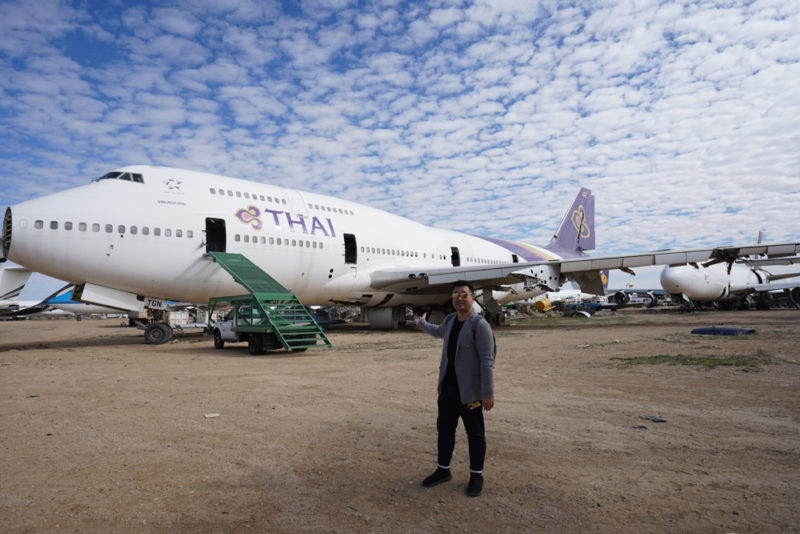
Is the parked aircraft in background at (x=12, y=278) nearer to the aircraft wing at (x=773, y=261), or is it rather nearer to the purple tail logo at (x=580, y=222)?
the aircraft wing at (x=773, y=261)

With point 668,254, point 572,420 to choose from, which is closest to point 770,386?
point 572,420

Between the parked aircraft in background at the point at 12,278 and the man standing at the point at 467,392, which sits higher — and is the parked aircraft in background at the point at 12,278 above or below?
above

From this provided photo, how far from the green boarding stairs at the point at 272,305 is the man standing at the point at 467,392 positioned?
8893 mm

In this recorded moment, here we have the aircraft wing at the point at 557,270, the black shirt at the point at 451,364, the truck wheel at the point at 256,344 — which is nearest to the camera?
the black shirt at the point at 451,364

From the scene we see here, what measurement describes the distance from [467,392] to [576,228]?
108ft

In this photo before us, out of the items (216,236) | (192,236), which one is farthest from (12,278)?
(216,236)

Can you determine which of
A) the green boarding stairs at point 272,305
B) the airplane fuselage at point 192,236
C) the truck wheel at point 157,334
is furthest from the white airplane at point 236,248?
the truck wheel at point 157,334

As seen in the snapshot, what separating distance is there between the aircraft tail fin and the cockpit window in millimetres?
25965

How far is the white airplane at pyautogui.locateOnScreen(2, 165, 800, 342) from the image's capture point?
1266cm

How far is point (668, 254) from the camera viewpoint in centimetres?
1792

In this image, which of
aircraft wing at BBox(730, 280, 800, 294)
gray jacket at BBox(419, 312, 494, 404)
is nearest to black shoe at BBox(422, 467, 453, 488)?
gray jacket at BBox(419, 312, 494, 404)

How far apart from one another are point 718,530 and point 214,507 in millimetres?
3221

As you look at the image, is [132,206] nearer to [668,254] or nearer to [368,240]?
[368,240]

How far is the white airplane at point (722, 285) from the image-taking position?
109 ft
